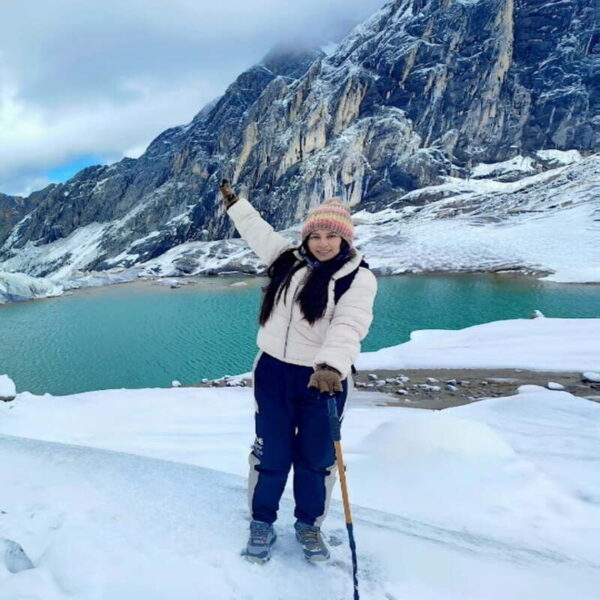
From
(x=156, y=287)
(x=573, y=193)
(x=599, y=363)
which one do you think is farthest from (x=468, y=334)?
(x=573, y=193)

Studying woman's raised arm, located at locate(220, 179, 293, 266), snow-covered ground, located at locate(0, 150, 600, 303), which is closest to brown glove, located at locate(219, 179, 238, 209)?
woman's raised arm, located at locate(220, 179, 293, 266)

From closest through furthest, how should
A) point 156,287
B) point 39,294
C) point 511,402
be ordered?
point 511,402 → point 39,294 → point 156,287

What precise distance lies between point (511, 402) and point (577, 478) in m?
3.41

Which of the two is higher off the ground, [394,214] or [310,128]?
[310,128]

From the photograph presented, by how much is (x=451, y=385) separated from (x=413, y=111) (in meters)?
110

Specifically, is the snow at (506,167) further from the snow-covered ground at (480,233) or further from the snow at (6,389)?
the snow at (6,389)

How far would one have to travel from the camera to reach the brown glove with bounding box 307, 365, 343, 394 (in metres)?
2.75

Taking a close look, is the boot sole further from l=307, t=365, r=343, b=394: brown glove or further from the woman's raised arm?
the woman's raised arm

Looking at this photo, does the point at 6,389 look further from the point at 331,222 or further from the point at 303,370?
the point at 331,222

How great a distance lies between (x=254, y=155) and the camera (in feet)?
393

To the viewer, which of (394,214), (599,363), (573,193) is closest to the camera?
(599,363)

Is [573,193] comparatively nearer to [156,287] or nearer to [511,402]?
[156,287]

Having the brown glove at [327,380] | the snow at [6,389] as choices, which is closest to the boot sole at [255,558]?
the brown glove at [327,380]

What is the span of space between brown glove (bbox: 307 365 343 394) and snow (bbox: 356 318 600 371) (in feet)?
45.8
